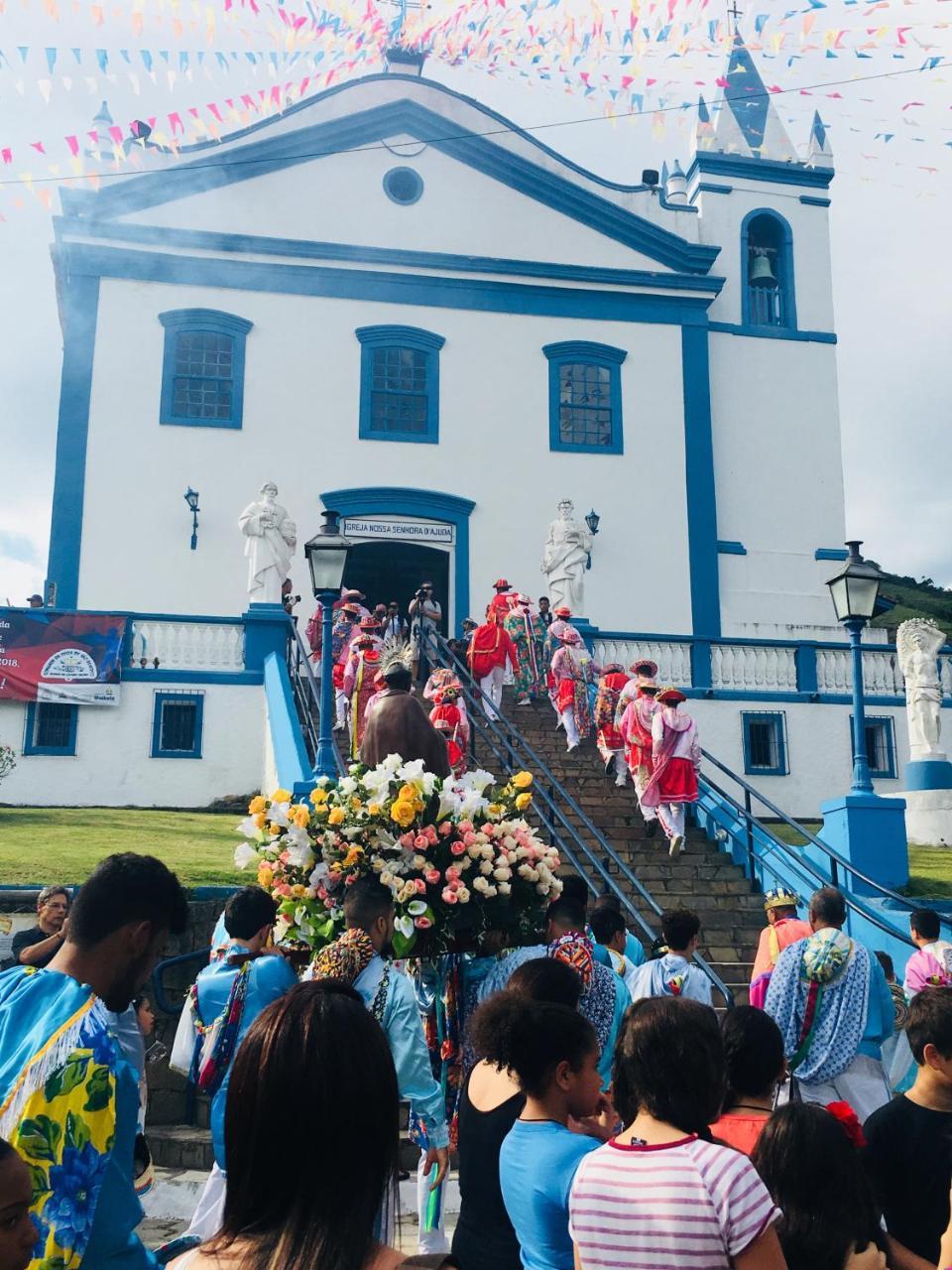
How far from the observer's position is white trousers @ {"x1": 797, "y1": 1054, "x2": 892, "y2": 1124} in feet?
20.3

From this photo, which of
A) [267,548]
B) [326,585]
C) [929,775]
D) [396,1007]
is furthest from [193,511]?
[396,1007]

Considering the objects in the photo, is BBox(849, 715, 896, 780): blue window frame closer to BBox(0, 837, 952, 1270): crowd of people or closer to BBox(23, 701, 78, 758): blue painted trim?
BBox(23, 701, 78, 758): blue painted trim

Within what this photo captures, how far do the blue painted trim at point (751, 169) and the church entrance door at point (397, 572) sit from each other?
10166 millimetres

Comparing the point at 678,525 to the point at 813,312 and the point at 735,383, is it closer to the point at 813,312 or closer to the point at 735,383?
the point at 735,383

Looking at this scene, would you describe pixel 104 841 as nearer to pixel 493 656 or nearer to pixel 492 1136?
pixel 493 656

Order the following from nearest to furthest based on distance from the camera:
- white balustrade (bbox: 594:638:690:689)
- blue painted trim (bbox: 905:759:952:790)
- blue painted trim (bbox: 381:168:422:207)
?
blue painted trim (bbox: 905:759:952:790)
white balustrade (bbox: 594:638:690:689)
blue painted trim (bbox: 381:168:422:207)

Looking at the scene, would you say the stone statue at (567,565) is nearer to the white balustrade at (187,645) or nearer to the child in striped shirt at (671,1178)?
the white balustrade at (187,645)

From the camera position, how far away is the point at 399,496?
77.5ft

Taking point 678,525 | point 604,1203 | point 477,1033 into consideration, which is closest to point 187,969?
point 477,1033

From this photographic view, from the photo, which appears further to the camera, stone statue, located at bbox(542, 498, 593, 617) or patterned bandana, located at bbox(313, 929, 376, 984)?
stone statue, located at bbox(542, 498, 593, 617)

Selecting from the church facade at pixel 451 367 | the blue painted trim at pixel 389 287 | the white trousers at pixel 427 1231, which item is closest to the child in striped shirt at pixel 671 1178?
the white trousers at pixel 427 1231

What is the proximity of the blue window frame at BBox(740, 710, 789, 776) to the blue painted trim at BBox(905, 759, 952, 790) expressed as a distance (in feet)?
8.88

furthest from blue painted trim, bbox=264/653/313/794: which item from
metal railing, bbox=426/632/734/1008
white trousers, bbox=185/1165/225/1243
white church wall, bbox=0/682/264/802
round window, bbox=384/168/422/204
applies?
Result: round window, bbox=384/168/422/204

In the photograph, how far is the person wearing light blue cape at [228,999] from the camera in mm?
5297
